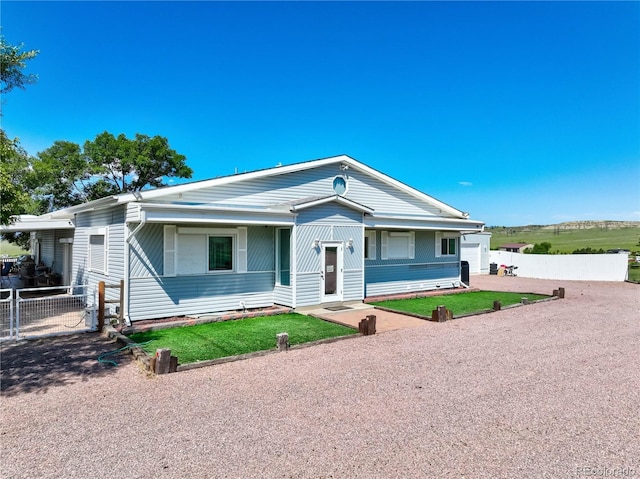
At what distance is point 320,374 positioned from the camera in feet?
21.7

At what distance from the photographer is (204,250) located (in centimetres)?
1111

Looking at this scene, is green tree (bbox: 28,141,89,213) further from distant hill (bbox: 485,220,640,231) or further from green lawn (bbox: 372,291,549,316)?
distant hill (bbox: 485,220,640,231)

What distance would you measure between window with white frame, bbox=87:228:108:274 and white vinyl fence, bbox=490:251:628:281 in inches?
1014

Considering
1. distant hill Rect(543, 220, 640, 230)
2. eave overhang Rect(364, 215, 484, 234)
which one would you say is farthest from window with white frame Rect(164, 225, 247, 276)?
distant hill Rect(543, 220, 640, 230)

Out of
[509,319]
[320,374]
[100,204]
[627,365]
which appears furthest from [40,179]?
[627,365]

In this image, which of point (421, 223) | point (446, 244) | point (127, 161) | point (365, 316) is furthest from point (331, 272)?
point (127, 161)

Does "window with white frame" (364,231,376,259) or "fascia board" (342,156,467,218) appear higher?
"fascia board" (342,156,467,218)

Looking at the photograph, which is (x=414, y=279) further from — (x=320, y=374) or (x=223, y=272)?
(x=320, y=374)

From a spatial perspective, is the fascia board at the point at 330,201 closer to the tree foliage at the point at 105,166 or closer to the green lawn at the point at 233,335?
the green lawn at the point at 233,335

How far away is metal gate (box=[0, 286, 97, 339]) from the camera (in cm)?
864

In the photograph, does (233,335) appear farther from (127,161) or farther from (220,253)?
(127,161)

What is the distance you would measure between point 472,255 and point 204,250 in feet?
71.2

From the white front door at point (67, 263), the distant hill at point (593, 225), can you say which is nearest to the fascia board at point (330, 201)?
the white front door at point (67, 263)

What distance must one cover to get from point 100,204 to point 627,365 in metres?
12.8
